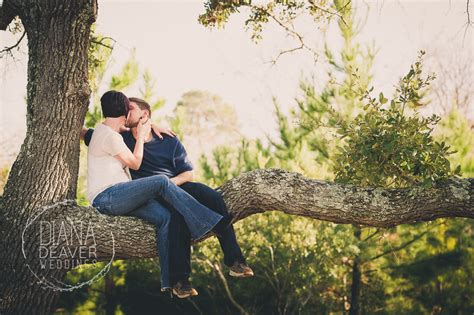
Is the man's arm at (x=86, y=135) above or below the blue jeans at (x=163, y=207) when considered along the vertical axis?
above

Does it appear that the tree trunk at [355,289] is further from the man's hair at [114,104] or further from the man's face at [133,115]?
the man's hair at [114,104]

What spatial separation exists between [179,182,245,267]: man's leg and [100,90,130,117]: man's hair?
0.71 metres

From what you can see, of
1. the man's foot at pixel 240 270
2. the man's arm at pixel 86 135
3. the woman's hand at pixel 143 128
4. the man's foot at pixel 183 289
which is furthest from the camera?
the man's arm at pixel 86 135

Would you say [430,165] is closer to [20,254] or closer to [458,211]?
[458,211]

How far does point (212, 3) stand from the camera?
4895 mm

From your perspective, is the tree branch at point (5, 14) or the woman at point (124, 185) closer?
the woman at point (124, 185)

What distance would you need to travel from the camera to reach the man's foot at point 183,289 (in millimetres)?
3482

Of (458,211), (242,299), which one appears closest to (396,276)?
(242,299)

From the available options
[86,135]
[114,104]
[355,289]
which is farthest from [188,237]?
[355,289]

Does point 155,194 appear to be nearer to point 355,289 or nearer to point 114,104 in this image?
point 114,104

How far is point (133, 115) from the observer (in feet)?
13.3

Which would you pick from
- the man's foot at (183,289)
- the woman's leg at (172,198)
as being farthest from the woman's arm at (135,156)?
the man's foot at (183,289)

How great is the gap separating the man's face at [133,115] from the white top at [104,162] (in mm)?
298

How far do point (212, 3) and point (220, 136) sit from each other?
17.6 m
